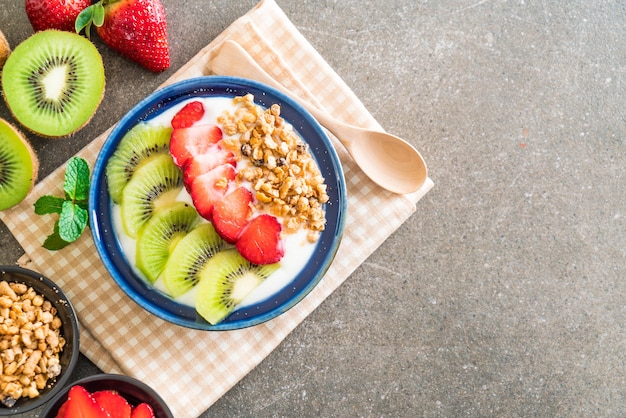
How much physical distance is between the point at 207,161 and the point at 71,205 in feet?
1.17

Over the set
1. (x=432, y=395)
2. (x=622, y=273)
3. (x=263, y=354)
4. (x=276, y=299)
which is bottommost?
(x=432, y=395)

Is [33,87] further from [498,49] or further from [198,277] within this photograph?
[498,49]

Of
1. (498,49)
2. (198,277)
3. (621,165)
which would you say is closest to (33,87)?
(198,277)

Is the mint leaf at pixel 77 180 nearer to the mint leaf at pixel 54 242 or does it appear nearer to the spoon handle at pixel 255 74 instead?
the mint leaf at pixel 54 242

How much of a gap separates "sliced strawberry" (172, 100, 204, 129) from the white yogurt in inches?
0.6

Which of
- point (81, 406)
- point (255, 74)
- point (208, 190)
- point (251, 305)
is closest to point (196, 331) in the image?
point (251, 305)

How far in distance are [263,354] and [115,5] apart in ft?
3.08

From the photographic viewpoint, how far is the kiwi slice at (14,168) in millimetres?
1434

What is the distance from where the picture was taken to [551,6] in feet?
5.53

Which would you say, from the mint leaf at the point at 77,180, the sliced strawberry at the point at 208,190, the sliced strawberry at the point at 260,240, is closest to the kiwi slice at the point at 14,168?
the mint leaf at the point at 77,180

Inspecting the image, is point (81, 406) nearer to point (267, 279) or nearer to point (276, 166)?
point (267, 279)

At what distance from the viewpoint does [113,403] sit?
4.46 feet

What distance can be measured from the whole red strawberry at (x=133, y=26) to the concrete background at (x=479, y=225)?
103 mm

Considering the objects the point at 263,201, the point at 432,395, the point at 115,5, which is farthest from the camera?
the point at 432,395
